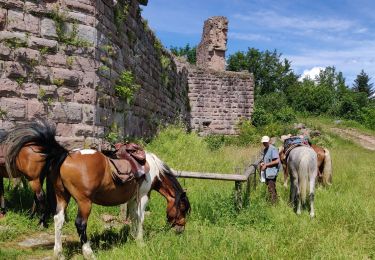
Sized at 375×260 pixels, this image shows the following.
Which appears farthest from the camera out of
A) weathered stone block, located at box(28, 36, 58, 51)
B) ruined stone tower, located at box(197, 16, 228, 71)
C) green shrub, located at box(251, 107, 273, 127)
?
ruined stone tower, located at box(197, 16, 228, 71)

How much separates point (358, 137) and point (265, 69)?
25.2 metres

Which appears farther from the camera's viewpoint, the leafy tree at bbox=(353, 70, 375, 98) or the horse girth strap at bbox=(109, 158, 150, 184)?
the leafy tree at bbox=(353, 70, 375, 98)

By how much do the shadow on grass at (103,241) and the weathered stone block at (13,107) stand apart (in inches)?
103

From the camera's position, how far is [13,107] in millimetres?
7059

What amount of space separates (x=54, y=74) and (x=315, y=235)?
5017 millimetres

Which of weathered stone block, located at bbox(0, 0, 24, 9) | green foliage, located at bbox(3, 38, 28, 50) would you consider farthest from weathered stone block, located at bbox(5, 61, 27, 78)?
weathered stone block, located at bbox(0, 0, 24, 9)

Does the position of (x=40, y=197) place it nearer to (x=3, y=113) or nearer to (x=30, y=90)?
(x=3, y=113)

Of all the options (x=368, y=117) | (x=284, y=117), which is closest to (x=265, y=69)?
(x=368, y=117)

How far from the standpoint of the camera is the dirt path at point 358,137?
2527 cm

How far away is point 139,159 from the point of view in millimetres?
5297

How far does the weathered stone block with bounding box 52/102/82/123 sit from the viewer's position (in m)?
7.41

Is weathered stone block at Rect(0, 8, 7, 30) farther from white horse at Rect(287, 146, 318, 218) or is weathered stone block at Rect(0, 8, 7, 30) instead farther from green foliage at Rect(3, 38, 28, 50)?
white horse at Rect(287, 146, 318, 218)

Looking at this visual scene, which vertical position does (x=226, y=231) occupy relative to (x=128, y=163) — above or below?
below

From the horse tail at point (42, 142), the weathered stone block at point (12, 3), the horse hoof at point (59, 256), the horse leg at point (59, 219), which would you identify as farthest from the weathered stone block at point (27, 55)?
the horse hoof at point (59, 256)
